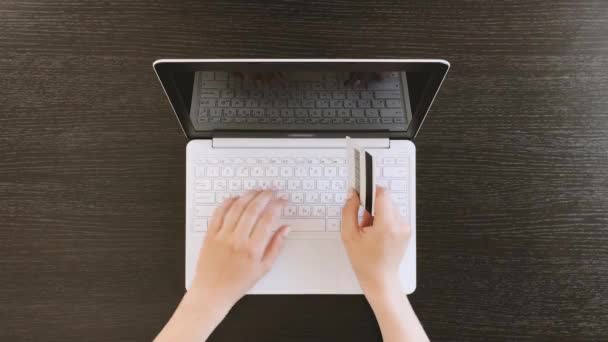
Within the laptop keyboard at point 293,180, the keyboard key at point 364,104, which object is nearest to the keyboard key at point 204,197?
the laptop keyboard at point 293,180

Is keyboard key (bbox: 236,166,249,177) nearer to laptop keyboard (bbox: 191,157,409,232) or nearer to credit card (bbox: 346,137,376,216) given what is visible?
laptop keyboard (bbox: 191,157,409,232)

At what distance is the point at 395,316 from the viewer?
670mm

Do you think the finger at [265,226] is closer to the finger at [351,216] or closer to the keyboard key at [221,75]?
the finger at [351,216]

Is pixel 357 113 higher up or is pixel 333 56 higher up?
pixel 333 56

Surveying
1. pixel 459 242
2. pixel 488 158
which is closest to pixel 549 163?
pixel 488 158

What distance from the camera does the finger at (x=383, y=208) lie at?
666 mm

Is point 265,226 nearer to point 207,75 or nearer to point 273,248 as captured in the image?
point 273,248

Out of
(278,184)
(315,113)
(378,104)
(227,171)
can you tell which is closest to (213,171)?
(227,171)

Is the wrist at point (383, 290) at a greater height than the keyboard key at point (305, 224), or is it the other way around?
the keyboard key at point (305, 224)

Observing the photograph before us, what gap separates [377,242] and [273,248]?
184 mm

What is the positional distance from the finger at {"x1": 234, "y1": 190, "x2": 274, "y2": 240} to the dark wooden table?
0.47ft

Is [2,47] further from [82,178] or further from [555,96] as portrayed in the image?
[555,96]

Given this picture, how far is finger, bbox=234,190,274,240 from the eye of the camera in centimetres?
69

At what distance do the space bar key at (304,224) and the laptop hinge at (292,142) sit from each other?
0.14 meters
